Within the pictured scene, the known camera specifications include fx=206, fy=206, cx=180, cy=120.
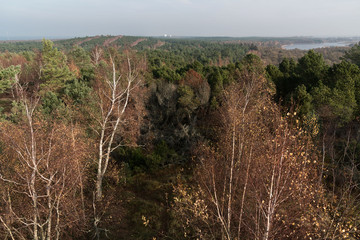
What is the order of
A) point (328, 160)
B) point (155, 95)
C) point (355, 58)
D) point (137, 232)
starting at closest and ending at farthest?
point (137, 232), point (328, 160), point (155, 95), point (355, 58)

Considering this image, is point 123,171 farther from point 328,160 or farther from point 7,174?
point 328,160

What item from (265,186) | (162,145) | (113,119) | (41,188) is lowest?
(162,145)

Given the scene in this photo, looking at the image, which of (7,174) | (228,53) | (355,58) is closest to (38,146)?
(7,174)

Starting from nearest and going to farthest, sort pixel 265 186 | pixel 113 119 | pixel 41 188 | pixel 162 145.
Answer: pixel 265 186 < pixel 41 188 < pixel 162 145 < pixel 113 119

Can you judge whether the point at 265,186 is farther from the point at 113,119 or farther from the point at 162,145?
the point at 113,119

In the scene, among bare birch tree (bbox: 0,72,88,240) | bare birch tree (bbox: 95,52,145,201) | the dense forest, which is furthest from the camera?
bare birch tree (bbox: 95,52,145,201)

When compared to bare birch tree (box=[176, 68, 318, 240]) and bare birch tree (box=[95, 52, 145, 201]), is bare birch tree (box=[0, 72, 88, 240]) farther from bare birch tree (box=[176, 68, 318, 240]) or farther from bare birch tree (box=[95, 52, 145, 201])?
bare birch tree (box=[176, 68, 318, 240])

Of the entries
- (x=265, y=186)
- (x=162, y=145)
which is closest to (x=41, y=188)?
(x=162, y=145)

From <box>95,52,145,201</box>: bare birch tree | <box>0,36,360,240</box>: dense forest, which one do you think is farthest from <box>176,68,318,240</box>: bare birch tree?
<box>95,52,145,201</box>: bare birch tree

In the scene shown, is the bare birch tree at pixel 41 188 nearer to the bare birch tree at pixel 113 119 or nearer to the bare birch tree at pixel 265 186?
the bare birch tree at pixel 113 119

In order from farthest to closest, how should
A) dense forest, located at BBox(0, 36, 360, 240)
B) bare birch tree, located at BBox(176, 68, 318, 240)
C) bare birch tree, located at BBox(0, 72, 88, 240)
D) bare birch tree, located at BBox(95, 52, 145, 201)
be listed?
1. bare birch tree, located at BBox(95, 52, 145, 201)
2. dense forest, located at BBox(0, 36, 360, 240)
3. bare birch tree, located at BBox(0, 72, 88, 240)
4. bare birch tree, located at BBox(176, 68, 318, 240)

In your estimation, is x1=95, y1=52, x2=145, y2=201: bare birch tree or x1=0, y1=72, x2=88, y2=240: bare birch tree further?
x1=95, y1=52, x2=145, y2=201: bare birch tree
